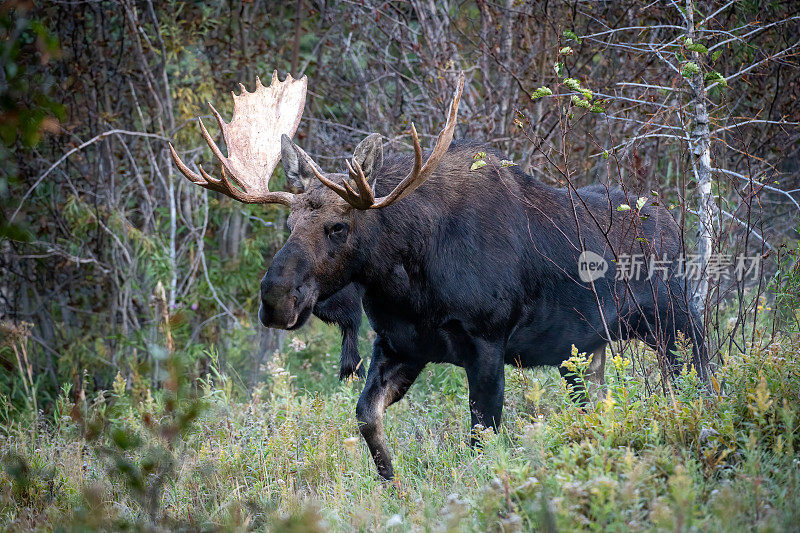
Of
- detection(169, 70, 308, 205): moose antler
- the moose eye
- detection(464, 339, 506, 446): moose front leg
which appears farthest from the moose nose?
detection(464, 339, 506, 446): moose front leg

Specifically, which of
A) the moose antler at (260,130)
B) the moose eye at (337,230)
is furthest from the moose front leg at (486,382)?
the moose antler at (260,130)

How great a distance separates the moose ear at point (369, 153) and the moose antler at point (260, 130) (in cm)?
57

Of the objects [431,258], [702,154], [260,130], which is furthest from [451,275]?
[702,154]

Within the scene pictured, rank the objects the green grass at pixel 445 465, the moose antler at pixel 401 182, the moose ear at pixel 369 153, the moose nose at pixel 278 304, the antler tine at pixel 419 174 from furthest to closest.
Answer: the moose ear at pixel 369 153 → the antler tine at pixel 419 174 → the moose antler at pixel 401 182 → the moose nose at pixel 278 304 → the green grass at pixel 445 465

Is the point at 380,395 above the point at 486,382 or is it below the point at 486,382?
below

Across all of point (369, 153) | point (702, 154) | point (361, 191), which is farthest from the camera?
point (702, 154)

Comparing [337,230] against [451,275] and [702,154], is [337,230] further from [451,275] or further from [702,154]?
[702,154]

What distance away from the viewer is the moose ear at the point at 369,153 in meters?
4.39

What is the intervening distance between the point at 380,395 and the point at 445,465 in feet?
2.11

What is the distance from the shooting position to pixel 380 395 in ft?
15.4

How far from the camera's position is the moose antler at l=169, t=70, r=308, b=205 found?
4840 millimetres

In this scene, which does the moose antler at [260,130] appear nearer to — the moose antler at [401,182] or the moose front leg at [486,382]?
the moose antler at [401,182]

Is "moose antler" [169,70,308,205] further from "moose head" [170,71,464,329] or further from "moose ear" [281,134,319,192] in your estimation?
"moose ear" [281,134,319,192]

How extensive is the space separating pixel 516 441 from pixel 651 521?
1930mm
